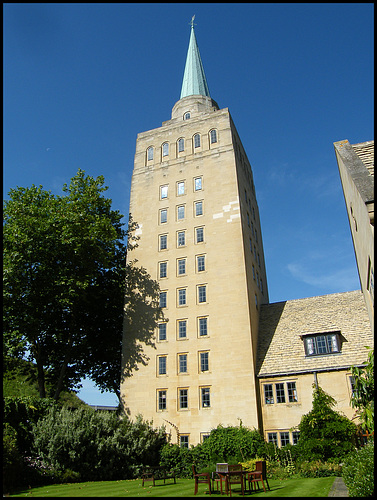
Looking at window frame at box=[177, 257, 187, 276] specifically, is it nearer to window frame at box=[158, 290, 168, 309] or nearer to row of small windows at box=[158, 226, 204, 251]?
row of small windows at box=[158, 226, 204, 251]

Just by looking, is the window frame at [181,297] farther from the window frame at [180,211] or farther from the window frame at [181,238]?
the window frame at [180,211]

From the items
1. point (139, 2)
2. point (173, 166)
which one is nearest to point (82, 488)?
point (139, 2)

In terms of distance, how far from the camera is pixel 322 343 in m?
30.1

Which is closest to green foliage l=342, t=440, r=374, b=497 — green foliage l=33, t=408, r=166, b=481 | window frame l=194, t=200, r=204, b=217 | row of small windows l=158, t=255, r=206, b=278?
green foliage l=33, t=408, r=166, b=481

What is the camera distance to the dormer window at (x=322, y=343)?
29.4 metres

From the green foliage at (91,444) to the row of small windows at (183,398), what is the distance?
390cm

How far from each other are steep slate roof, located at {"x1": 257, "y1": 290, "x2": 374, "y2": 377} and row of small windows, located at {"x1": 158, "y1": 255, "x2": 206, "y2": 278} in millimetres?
7706

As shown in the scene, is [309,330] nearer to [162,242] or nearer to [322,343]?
[322,343]

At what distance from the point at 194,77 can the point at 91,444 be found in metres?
48.7

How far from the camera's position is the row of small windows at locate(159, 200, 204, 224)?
127 feet

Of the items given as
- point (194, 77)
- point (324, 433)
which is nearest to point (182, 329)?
point (324, 433)

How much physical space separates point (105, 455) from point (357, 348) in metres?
19.5

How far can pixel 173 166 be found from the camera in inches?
1662

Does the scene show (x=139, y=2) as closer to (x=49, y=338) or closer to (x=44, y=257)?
(x=44, y=257)
